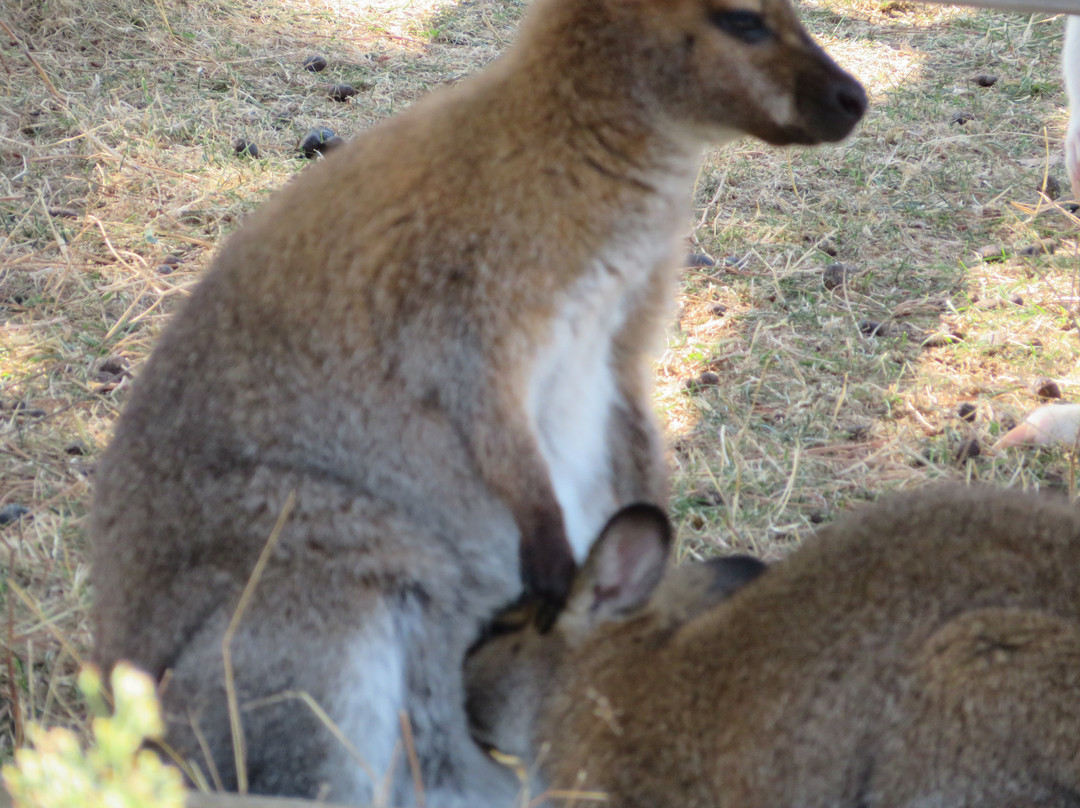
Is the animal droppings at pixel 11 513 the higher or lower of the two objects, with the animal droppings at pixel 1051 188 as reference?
lower

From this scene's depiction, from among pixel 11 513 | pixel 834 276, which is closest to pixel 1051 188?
pixel 834 276

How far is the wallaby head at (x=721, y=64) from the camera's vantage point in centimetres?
249

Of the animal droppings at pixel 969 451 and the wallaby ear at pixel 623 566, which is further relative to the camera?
the animal droppings at pixel 969 451

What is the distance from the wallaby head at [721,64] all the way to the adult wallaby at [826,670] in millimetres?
915

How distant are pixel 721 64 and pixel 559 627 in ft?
4.33

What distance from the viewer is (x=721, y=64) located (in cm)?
250

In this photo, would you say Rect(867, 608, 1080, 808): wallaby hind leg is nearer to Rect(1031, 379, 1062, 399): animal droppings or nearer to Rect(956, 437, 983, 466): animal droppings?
Rect(956, 437, 983, 466): animal droppings

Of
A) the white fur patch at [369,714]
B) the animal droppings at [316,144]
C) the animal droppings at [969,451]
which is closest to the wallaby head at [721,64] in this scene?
the white fur patch at [369,714]

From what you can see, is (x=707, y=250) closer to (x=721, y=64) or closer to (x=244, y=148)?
(x=244, y=148)

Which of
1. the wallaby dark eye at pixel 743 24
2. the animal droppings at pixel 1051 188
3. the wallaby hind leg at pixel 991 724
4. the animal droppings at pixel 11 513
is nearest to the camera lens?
the wallaby hind leg at pixel 991 724

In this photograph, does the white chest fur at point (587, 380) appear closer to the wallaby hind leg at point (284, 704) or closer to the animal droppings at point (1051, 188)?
the wallaby hind leg at point (284, 704)

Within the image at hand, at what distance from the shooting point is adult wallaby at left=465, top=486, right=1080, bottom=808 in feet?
6.66

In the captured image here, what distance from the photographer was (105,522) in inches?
97.6

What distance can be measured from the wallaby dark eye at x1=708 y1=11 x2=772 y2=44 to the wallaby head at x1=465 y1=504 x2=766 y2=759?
1092 millimetres
